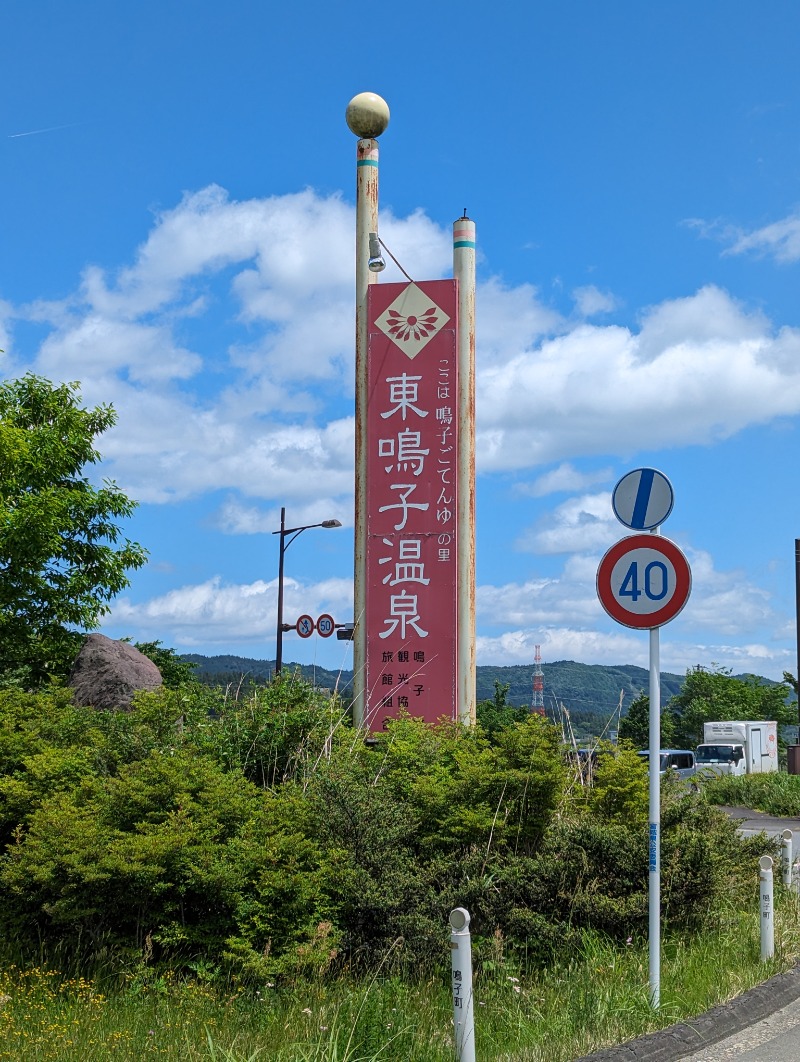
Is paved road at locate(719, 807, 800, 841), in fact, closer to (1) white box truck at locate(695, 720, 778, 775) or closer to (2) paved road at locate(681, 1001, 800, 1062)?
(1) white box truck at locate(695, 720, 778, 775)

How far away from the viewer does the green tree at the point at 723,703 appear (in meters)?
58.8

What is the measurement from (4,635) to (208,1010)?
14952 millimetres

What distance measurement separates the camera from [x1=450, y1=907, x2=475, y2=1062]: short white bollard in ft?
15.9

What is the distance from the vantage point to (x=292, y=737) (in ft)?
30.6

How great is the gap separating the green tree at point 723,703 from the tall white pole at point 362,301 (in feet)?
164

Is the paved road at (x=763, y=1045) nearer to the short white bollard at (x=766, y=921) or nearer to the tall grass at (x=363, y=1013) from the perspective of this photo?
the tall grass at (x=363, y=1013)

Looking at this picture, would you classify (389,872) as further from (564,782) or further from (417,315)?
(417,315)

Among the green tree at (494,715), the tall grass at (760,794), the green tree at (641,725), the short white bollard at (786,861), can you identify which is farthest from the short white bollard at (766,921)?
the green tree at (641,725)

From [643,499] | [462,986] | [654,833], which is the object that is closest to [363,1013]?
[462,986]

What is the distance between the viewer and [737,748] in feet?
123

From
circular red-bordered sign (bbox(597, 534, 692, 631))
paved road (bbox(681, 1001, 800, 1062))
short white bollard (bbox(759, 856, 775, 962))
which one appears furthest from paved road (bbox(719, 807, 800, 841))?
circular red-bordered sign (bbox(597, 534, 692, 631))

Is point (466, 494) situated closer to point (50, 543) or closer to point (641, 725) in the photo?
point (50, 543)

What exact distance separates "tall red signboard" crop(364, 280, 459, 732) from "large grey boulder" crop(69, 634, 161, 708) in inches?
123

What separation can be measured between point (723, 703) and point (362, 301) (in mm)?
51686
